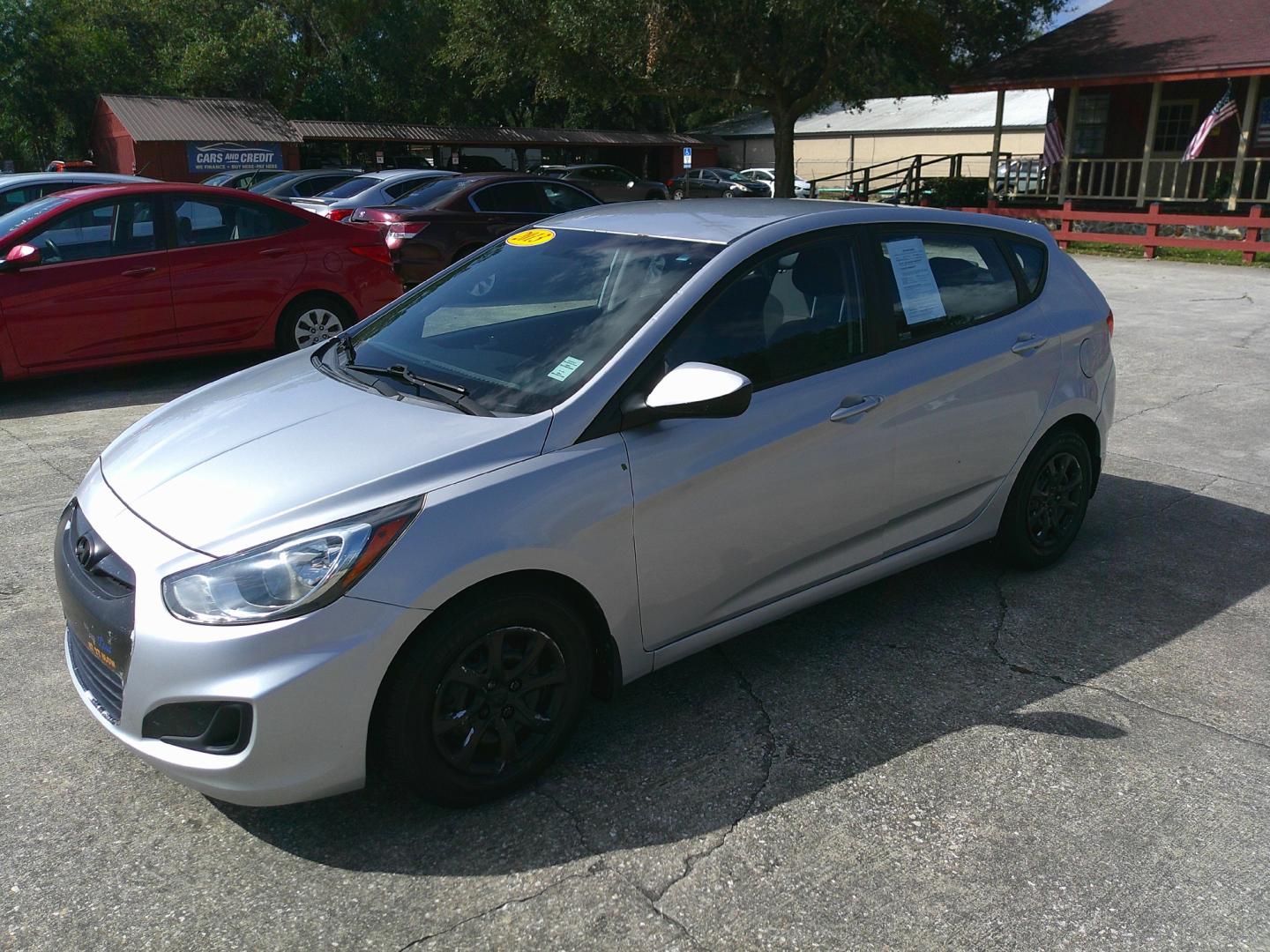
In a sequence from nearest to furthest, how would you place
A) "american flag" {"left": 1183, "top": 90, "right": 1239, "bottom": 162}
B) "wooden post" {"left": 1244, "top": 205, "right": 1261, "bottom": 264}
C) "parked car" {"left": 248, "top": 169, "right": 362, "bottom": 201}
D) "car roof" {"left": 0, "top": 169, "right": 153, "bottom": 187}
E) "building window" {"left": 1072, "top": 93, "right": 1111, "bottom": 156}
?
"car roof" {"left": 0, "top": 169, "right": 153, "bottom": 187}
"wooden post" {"left": 1244, "top": 205, "right": 1261, "bottom": 264}
"parked car" {"left": 248, "top": 169, "right": 362, "bottom": 201}
"american flag" {"left": 1183, "top": 90, "right": 1239, "bottom": 162}
"building window" {"left": 1072, "top": 93, "right": 1111, "bottom": 156}

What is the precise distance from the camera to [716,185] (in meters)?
39.1

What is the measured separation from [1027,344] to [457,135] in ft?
123

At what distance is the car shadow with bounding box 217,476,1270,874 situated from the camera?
3.02m

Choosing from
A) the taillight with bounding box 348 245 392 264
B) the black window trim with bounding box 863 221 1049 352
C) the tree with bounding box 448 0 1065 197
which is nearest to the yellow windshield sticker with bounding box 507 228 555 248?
the black window trim with bounding box 863 221 1049 352

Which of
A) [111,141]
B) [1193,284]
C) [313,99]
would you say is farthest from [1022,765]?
[313,99]

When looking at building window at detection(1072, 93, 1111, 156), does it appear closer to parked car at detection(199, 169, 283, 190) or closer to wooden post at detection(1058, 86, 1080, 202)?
wooden post at detection(1058, 86, 1080, 202)

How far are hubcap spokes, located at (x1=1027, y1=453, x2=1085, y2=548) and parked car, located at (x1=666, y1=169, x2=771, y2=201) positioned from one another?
101ft

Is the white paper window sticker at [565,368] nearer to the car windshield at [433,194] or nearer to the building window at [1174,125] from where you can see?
the car windshield at [433,194]

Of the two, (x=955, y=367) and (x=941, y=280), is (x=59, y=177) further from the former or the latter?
(x=955, y=367)

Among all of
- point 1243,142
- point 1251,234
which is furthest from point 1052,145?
point 1251,234

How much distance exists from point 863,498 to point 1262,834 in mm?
1597

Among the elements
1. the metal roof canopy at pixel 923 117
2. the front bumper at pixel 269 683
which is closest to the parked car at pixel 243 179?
the front bumper at pixel 269 683

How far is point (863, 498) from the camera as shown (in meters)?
3.89

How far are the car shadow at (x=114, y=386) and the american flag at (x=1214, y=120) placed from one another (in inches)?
740
